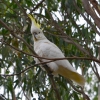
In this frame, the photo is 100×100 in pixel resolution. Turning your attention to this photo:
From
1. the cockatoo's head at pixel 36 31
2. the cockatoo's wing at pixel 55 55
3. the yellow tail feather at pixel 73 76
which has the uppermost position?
the cockatoo's head at pixel 36 31

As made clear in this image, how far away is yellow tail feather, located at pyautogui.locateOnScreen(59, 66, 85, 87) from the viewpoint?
2.55 m

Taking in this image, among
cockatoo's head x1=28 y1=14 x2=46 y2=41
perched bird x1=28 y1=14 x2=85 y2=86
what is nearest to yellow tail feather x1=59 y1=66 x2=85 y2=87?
perched bird x1=28 y1=14 x2=85 y2=86

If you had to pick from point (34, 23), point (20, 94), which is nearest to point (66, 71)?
point (34, 23)

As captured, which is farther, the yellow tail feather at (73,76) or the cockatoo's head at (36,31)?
the cockatoo's head at (36,31)

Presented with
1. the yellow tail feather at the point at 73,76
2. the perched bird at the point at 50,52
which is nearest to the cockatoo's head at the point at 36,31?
the perched bird at the point at 50,52

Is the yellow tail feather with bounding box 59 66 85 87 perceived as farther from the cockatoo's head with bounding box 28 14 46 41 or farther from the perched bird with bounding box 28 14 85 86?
the cockatoo's head with bounding box 28 14 46 41

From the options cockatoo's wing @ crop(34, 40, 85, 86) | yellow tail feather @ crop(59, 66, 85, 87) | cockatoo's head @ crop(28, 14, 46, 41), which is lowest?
yellow tail feather @ crop(59, 66, 85, 87)

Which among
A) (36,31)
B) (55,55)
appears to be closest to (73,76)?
(55,55)

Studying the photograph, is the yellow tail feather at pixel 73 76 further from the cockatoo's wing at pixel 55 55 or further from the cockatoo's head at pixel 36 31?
the cockatoo's head at pixel 36 31

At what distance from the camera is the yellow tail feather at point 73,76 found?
2.55 metres

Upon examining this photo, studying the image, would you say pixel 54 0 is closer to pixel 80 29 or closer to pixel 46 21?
pixel 46 21

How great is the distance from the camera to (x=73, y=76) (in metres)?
2.62

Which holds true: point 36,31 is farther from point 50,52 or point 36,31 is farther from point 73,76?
point 73,76

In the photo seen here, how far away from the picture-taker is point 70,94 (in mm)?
2852
